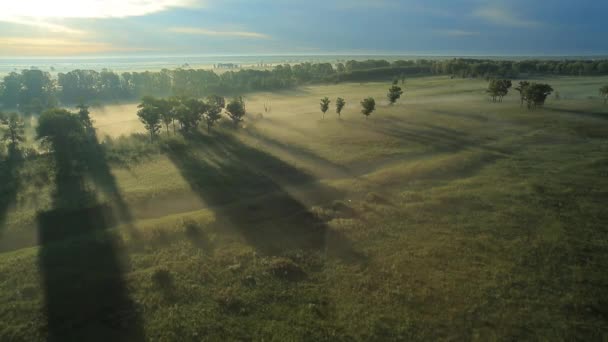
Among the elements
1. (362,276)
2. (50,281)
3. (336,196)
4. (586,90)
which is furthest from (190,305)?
(586,90)

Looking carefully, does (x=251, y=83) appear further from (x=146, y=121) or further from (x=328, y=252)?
(x=328, y=252)

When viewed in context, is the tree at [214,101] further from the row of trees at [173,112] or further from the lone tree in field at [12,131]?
the lone tree in field at [12,131]

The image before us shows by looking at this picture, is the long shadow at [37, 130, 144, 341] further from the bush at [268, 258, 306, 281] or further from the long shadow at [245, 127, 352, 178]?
the long shadow at [245, 127, 352, 178]

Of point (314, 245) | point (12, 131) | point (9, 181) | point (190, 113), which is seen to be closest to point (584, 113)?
point (314, 245)

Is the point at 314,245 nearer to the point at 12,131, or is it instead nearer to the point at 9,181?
the point at 9,181

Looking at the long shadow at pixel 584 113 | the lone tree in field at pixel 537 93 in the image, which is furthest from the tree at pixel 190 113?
the long shadow at pixel 584 113

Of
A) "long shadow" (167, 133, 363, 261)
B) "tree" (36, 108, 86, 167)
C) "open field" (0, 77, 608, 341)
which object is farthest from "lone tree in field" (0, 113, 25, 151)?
"long shadow" (167, 133, 363, 261)
